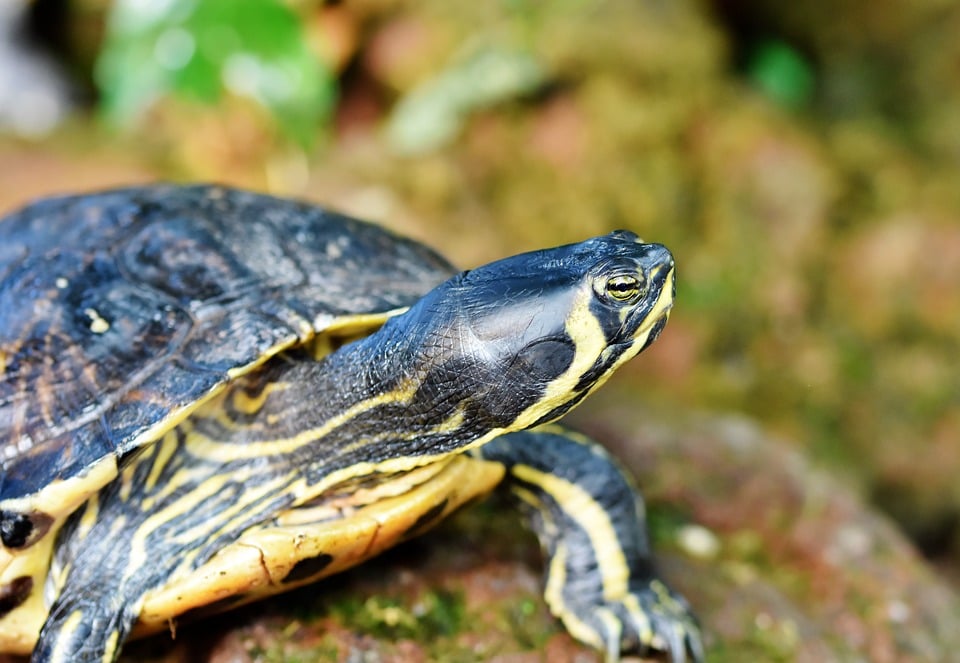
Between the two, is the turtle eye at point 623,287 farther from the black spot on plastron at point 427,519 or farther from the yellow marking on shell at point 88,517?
the yellow marking on shell at point 88,517

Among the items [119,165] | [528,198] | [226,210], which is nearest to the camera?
[226,210]

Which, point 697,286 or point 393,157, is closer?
point 697,286

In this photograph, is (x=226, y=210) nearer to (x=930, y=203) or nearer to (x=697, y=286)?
(x=697, y=286)

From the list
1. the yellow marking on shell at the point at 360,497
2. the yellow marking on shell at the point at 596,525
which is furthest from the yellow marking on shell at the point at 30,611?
the yellow marking on shell at the point at 596,525

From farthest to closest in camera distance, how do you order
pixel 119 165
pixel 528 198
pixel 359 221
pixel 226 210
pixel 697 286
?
pixel 119 165, pixel 528 198, pixel 697 286, pixel 359 221, pixel 226 210

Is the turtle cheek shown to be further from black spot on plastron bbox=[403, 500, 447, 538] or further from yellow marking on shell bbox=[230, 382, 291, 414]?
yellow marking on shell bbox=[230, 382, 291, 414]

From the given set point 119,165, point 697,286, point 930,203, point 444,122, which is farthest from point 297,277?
point 119,165

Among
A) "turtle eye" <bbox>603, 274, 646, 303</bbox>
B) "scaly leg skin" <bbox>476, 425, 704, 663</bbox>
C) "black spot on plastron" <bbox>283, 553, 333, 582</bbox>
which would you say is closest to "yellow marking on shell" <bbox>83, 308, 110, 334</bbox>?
"black spot on plastron" <bbox>283, 553, 333, 582</bbox>
